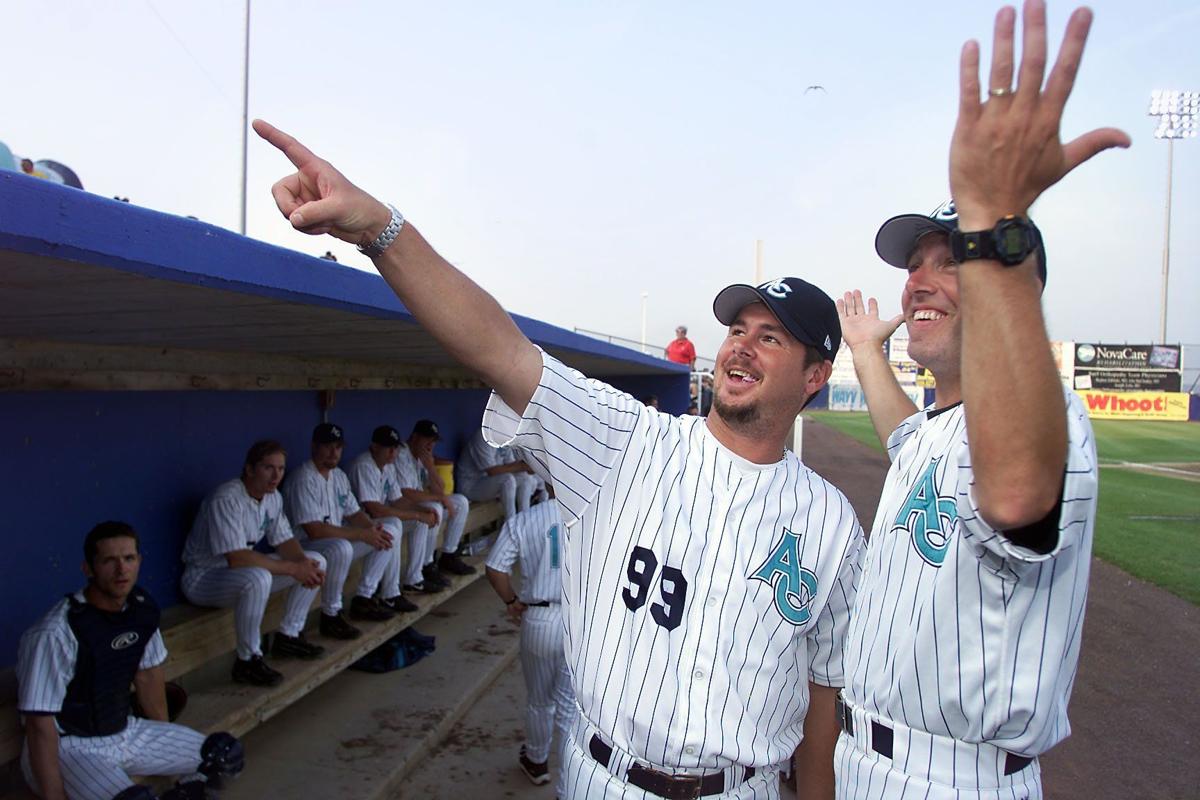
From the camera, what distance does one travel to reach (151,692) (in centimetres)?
285

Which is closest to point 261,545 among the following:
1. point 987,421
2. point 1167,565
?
point 987,421

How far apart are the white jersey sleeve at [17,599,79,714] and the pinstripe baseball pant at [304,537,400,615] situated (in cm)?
149

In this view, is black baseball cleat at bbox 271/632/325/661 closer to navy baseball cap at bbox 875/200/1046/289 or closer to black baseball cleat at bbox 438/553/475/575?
black baseball cleat at bbox 438/553/475/575

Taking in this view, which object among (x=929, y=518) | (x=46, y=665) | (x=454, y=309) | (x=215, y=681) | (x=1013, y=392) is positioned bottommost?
(x=215, y=681)

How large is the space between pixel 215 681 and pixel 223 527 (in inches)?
28.5

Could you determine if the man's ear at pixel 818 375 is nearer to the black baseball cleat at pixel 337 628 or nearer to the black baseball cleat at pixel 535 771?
the black baseball cleat at pixel 535 771

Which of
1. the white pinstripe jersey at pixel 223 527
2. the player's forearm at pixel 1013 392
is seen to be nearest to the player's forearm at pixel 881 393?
the player's forearm at pixel 1013 392

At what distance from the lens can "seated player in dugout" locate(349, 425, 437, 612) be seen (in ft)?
16.5

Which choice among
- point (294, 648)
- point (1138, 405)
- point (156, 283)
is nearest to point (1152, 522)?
point (294, 648)

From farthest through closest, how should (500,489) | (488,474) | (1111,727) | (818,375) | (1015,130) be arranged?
(500,489) < (488,474) < (1111,727) < (818,375) < (1015,130)

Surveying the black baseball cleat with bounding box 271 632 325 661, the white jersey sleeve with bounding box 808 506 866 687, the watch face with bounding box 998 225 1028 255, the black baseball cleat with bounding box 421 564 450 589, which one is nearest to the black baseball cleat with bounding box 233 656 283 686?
the black baseball cleat with bounding box 271 632 325 661

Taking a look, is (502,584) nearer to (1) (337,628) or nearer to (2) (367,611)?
(1) (337,628)

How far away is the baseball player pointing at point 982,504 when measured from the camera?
88 cm

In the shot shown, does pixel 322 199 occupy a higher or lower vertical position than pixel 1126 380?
lower
